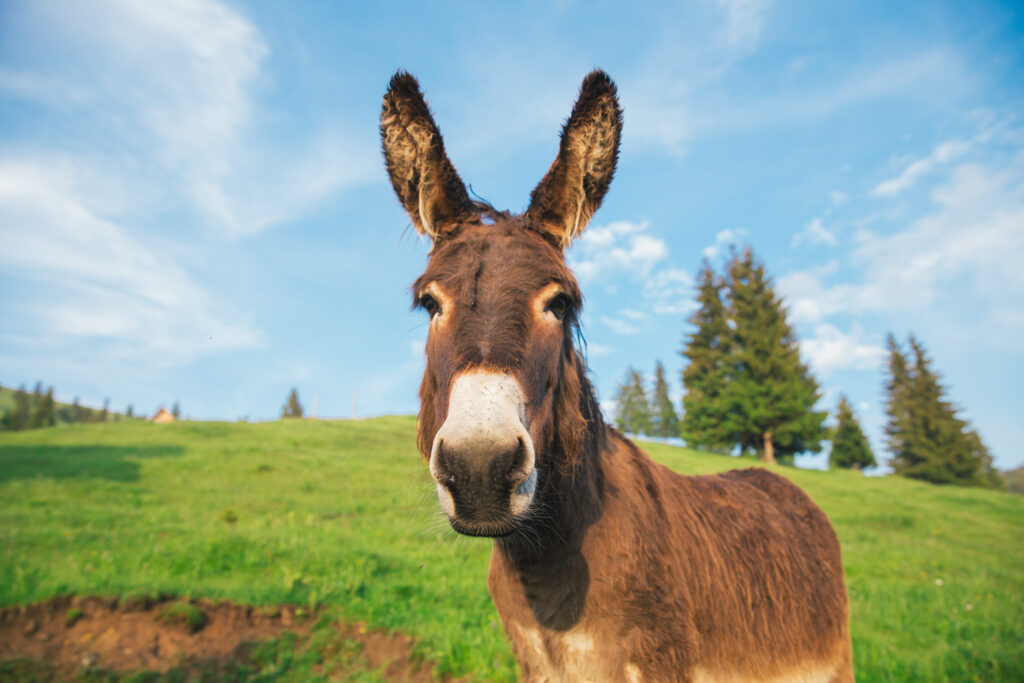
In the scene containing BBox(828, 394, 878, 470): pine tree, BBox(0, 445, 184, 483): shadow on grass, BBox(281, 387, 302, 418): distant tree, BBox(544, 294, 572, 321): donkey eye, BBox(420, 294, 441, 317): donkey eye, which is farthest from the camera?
BBox(281, 387, 302, 418): distant tree

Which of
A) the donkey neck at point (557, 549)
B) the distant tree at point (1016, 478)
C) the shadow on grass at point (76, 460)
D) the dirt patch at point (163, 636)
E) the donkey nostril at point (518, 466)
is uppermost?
the donkey nostril at point (518, 466)

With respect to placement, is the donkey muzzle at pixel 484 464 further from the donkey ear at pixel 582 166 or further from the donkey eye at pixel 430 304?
the donkey ear at pixel 582 166

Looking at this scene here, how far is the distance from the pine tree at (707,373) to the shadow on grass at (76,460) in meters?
37.1

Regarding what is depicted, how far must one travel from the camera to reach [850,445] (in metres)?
49.8

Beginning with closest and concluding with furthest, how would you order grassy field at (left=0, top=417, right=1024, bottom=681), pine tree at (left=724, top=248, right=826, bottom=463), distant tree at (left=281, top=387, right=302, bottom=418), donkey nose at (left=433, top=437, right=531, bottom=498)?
1. donkey nose at (left=433, top=437, right=531, bottom=498)
2. grassy field at (left=0, top=417, right=1024, bottom=681)
3. pine tree at (left=724, top=248, right=826, bottom=463)
4. distant tree at (left=281, top=387, right=302, bottom=418)

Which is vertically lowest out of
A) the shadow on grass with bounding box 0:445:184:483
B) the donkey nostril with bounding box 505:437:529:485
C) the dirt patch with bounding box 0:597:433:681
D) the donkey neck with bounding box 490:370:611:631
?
the dirt patch with bounding box 0:597:433:681

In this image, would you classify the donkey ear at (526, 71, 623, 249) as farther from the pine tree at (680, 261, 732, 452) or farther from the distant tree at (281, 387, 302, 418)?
Result: the distant tree at (281, 387, 302, 418)

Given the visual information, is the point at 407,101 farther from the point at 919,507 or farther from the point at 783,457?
the point at 783,457

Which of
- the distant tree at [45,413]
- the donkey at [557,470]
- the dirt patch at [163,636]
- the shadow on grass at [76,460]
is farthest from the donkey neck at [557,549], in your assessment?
the distant tree at [45,413]

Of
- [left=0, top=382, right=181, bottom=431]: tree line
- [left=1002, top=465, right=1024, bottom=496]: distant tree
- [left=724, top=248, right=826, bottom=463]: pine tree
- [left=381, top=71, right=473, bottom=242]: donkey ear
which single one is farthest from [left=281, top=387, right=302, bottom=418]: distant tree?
[left=1002, top=465, right=1024, bottom=496]: distant tree

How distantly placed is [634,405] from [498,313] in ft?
230

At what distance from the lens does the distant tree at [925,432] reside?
42.8 m

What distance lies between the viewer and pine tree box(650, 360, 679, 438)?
66.4m

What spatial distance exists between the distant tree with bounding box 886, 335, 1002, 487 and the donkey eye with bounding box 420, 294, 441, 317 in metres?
57.1
